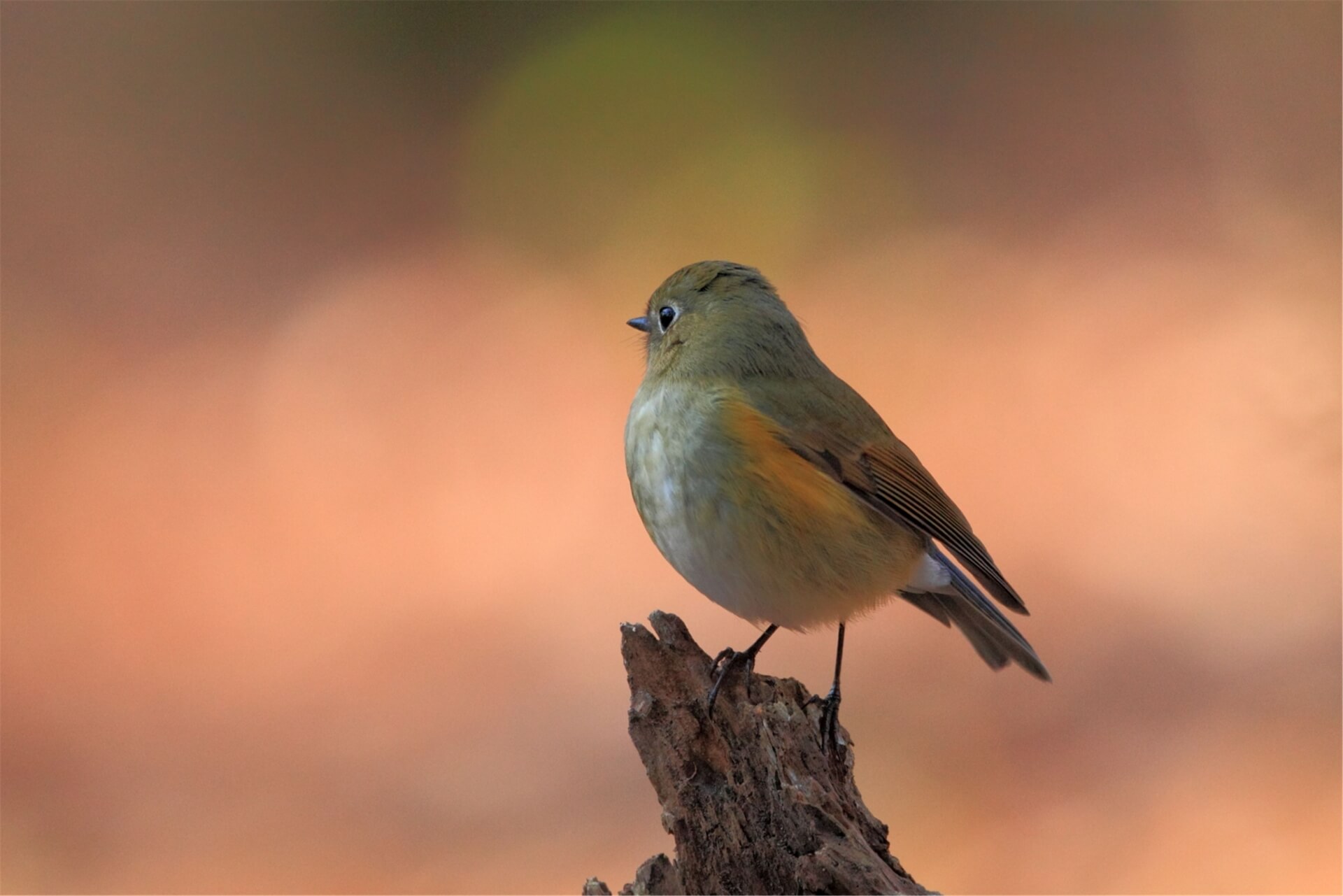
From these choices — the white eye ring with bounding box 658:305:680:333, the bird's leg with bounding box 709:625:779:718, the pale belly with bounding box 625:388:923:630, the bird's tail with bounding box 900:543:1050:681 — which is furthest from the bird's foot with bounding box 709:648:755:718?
the white eye ring with bounding box 658:305:680:333

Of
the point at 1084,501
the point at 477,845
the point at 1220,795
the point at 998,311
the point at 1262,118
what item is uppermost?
the point at 1262,118

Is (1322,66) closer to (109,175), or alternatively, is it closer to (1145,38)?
(1145,38)

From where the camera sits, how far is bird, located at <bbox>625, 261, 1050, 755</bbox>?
8.75ft

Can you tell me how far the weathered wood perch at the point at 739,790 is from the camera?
2285mm

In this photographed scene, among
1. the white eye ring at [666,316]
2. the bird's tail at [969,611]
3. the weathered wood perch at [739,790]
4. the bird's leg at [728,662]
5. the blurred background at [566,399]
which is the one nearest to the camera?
the weathered wood perch at [739,790]

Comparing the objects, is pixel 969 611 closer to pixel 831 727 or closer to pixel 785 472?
pixel 831 727

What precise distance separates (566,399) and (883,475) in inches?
125

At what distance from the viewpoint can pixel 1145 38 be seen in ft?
23.1

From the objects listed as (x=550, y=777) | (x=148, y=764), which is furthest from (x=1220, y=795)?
(x=148, y=764)

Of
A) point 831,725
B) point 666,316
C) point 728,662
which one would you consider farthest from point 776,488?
point 666,316

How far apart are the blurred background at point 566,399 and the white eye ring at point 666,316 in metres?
1.84

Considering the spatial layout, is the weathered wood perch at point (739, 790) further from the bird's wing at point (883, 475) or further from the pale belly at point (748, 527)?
the bird's wing at point (883, 475)

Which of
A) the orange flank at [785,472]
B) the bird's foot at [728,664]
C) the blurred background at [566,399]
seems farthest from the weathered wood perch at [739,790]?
the blurred background at [566,399]

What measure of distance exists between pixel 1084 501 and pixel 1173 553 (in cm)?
43
